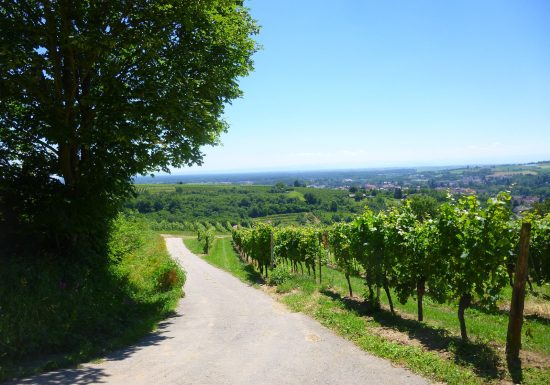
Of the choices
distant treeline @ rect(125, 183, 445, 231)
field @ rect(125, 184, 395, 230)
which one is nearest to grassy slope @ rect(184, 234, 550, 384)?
distant treeline @ rect(125, 183, 445, 231)

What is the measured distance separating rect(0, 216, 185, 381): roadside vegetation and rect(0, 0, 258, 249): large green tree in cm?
129

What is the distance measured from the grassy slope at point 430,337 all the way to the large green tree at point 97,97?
22.5 ft

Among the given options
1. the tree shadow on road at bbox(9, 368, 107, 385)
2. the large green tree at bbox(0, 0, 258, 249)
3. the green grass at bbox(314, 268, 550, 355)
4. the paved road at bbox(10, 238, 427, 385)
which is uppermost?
the large green tree at bbox(0, 0, 258, 249)

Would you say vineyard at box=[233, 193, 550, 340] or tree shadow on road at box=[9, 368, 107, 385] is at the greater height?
vineyard at box=[233, 193, 550, 340]

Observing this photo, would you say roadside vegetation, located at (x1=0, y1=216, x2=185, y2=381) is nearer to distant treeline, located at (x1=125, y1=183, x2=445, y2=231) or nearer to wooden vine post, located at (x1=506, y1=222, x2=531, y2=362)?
wooden vine post, located at (x1=506, y1=222, x2=531, y2=362)

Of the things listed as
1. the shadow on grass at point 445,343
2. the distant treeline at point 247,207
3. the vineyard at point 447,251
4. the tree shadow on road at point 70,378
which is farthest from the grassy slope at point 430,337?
the distant treeline at point 247,207

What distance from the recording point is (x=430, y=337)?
870 cm

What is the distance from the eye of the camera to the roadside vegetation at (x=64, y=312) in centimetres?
735

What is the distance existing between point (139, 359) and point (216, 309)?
6.18 metres

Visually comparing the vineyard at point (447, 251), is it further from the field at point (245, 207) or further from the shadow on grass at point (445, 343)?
the field at point (245, 207)

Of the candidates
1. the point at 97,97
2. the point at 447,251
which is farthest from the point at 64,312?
the point at 447,251

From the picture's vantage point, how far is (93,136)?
10961 mm

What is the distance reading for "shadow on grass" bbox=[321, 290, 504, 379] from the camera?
671 centimetres

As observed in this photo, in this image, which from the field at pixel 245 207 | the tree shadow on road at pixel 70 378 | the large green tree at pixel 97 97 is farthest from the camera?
the field at pixel 245 207
